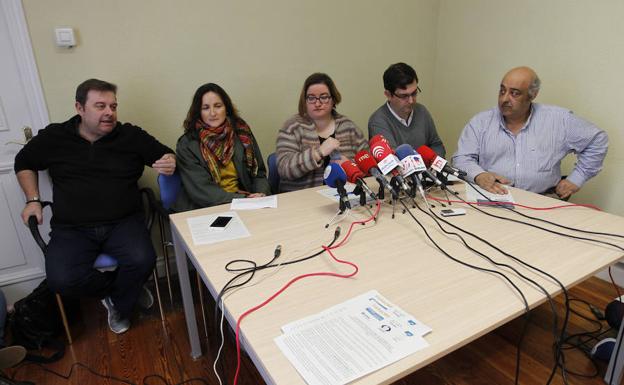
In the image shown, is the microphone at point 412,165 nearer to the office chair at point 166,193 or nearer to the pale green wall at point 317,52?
the office chair at point 166,193

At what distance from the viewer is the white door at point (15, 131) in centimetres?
184

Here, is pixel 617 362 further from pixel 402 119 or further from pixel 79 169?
pixel 79 169

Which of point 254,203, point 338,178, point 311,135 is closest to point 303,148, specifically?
point 311,135

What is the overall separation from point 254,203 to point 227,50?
46.8 inches

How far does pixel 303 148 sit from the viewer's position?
7.13 feet

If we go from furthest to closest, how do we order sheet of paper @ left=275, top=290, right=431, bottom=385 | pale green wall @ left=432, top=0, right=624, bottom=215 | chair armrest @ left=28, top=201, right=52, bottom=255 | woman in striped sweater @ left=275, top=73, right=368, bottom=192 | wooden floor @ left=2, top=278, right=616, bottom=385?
pale green wall @ left=432, top=0, right=624, bottom=215, woman in striped sweater @ left=275, top=73, right=368, bottom=192, chair armrest @ left=28, top=201, right=52, bottom=255, wooden floor @ left=2, top=278, right=616, bottom=385, sheet of paper @ left=275, top=290, right=431, bottom=385

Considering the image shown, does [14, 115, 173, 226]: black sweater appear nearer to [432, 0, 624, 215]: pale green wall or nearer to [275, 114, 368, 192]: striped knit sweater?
[275, 114, 368, 192]: striped knit sweater

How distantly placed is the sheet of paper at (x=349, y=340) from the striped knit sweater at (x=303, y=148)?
116cm

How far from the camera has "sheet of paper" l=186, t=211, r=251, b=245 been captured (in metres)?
1.33

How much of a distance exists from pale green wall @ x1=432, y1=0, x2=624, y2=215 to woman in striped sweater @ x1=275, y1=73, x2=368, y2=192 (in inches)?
51.8

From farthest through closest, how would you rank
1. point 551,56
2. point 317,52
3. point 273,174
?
point 317,52, point 551,56, point 273,174

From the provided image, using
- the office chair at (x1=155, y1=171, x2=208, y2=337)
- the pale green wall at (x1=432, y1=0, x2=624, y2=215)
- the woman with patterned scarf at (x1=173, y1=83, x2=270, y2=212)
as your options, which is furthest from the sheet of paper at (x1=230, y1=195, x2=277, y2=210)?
the pale green wall at (x1=432, y1=0, x2=624, y2=215)

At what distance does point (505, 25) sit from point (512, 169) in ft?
4.08

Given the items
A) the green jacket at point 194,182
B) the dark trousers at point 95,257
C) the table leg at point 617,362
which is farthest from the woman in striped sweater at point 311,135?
the table leg at point 617,362
